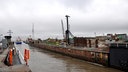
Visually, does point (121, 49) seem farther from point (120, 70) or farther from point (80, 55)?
point (80, 55)

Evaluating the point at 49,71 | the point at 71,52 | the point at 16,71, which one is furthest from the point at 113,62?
the point at 71,52

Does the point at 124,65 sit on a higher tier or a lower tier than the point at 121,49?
lower

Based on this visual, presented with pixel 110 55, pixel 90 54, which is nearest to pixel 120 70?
pixel 110 55

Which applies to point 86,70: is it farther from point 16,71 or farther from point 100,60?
point 16,71

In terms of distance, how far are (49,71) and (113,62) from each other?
6216 millimetres

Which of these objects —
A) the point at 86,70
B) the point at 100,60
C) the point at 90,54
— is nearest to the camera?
the point at 86,70

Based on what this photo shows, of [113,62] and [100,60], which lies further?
[100,60]

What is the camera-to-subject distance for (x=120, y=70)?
20.5m

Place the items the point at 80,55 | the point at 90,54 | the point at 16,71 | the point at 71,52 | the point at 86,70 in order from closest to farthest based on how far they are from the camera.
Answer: the point at 16,71
the point at 86,70
the point at 90,54
the point at 80,55
the point at 71,52

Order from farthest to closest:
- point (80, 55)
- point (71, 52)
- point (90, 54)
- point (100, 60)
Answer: point (71, 52)
point (80, 55)
point (90, 54)
point (100, 60)

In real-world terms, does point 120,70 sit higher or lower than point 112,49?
lower

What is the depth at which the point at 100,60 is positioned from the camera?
25.9 metres

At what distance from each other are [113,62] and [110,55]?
0.90 meters

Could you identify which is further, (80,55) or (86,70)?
(80,55)
